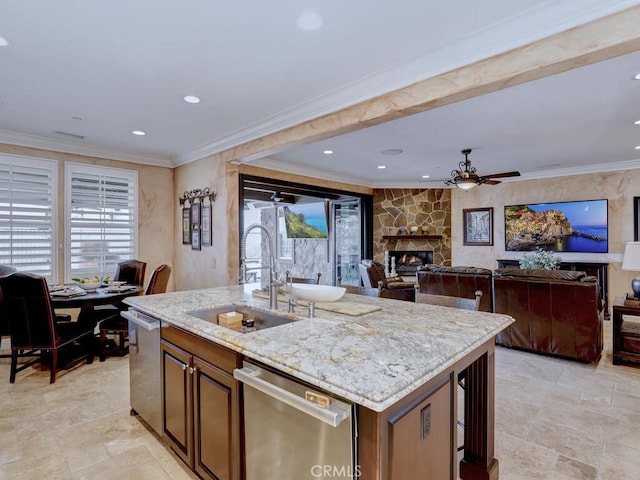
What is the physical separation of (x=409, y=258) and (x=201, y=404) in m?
6.81

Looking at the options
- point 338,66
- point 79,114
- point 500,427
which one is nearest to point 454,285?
point 500,427

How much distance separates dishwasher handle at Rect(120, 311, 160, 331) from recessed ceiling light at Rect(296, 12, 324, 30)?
2044 millimetres

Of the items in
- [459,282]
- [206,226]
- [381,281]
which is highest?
[206,226]

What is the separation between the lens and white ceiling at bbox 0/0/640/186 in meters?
2.00

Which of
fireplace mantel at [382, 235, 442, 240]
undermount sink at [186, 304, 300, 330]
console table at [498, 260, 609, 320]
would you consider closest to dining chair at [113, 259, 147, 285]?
undermount sink at [186, 304, 300, 330]

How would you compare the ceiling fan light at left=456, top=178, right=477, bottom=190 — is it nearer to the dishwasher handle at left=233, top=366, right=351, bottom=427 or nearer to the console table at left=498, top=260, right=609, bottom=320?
the console table at left=498, top=260, right=609, bottom=320

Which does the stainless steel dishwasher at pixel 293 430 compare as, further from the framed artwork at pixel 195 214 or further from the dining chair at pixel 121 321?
the framed artwork at pixel 195 214

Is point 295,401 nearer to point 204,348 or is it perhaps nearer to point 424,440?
point 424,440

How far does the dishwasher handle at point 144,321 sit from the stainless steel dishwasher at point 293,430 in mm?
946

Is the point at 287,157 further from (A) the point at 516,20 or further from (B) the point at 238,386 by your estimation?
(B) the point at 238,386

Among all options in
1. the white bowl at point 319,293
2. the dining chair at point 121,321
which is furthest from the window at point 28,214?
the white bowl at point 319,293

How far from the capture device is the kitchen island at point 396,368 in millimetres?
1098

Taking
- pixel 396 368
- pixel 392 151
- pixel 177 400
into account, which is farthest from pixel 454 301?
pixel 392 151

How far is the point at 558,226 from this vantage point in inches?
258
